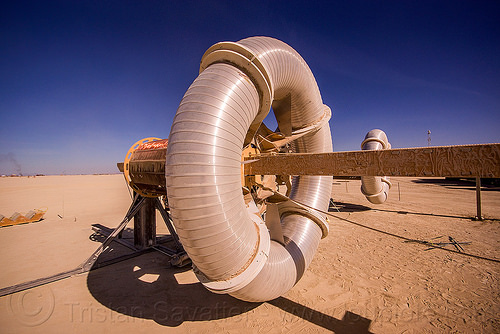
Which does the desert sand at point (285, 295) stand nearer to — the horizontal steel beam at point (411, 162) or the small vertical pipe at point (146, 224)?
the small vertical pipe at point (146, 224)

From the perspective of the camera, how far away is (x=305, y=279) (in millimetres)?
4215

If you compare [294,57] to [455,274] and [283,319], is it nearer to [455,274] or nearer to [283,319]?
[283,319]

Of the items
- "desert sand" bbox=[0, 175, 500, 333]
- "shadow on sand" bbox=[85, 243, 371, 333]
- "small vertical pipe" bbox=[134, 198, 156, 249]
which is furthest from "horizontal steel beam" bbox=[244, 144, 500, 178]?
"small vertical pipe" bbox=[134, 198, 156, 249]

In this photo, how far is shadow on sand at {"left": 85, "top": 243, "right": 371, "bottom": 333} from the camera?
3.12 meters

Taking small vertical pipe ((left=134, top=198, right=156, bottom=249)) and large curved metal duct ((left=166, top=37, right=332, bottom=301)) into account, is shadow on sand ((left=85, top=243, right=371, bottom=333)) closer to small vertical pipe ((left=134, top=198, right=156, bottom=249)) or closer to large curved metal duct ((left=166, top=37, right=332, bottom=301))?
large curved metal duct ((left=166, top=37, right=332, bottom=301))

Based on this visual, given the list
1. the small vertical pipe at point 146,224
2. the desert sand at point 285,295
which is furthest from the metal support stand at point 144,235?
the desert sand at point 285,295

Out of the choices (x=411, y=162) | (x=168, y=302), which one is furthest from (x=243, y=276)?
(x=168, y=302)

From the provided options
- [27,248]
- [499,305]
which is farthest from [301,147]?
[27,248]

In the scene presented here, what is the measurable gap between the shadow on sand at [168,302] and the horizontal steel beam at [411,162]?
2366 millimetres

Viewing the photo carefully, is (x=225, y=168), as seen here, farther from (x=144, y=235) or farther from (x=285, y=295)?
(x=144, y=235)

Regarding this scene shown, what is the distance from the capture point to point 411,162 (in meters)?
1.74

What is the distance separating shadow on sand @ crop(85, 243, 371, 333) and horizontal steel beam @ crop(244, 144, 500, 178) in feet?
7.76

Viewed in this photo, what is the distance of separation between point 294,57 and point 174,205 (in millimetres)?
2573

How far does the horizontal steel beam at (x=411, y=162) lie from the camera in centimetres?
151
